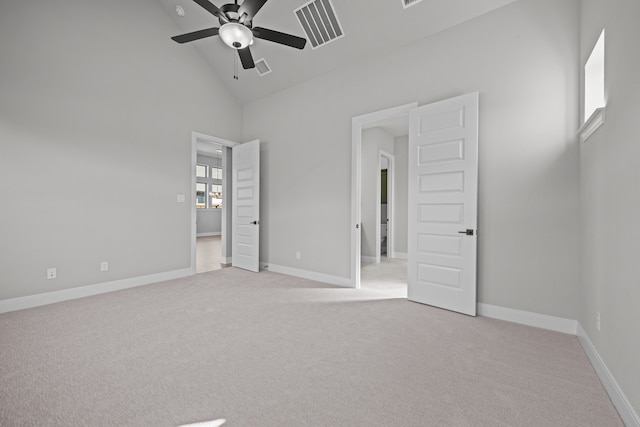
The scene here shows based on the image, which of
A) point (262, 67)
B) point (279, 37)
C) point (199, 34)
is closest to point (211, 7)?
point (199, 34)

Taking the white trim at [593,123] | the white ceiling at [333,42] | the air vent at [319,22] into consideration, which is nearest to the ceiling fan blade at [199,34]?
the white ceiling at [333,42]

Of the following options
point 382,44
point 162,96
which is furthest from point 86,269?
point 382,44

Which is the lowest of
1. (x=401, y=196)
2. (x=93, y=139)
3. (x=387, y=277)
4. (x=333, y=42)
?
(x=387, y=277)

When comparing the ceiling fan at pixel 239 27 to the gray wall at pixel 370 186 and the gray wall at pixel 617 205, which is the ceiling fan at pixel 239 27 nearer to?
the gray wall at pixel 617 205

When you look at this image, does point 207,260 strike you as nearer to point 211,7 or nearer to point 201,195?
point 211,7

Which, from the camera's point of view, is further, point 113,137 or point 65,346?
point 113,137

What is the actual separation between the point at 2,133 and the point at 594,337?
5.70 meters

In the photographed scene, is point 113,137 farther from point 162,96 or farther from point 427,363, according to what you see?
point 427,363

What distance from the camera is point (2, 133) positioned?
2.95 m

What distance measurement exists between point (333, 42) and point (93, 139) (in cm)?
342

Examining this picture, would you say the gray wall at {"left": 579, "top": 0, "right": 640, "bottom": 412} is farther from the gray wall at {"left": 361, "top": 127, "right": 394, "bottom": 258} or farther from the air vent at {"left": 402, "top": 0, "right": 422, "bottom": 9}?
the gray wall at {"left": 361, "top": 127, "right": 394, "bottom": 258}

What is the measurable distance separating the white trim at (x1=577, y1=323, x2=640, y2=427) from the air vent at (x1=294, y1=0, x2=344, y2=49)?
4.13 meters

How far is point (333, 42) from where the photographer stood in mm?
3842

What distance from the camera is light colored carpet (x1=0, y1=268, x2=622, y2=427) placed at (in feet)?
4.90
